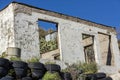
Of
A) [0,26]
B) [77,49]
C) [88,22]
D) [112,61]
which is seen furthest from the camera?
[112,61]

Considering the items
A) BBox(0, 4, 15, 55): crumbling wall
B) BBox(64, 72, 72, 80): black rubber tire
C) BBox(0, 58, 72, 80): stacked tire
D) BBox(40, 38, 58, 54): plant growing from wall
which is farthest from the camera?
BBox(40, 38, 58, 54): plant growing from wall

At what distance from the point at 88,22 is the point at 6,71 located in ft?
32.5

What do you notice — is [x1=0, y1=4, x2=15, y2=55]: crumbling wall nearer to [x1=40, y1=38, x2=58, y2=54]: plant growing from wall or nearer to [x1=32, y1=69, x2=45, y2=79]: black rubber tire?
[x1=32, y1=69, x2=45, y2=79]: black rubber tire

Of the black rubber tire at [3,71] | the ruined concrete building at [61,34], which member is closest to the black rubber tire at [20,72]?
the black rubber tire at [3,71]

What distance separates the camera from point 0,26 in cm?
1608

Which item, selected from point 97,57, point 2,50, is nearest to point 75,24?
point 97,57

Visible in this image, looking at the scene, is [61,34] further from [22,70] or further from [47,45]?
[47,45]

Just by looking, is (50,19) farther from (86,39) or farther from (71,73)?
(86,39)

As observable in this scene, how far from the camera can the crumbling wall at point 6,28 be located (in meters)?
14.9

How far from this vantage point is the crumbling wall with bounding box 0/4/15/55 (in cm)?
1495

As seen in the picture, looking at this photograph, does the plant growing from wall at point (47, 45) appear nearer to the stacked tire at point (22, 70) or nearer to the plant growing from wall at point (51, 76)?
the stacked tire at point (22, 70)

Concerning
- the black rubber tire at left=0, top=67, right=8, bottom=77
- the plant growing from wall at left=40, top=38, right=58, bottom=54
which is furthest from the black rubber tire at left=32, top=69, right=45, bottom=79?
the plant growing from wall at left=40, top=38, right=58, bottom=54

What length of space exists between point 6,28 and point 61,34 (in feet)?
11.7

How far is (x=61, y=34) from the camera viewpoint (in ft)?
56.1
